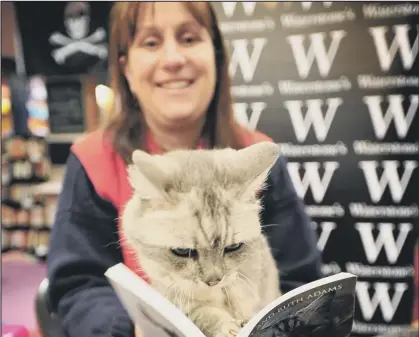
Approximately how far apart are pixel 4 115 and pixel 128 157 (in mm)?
448

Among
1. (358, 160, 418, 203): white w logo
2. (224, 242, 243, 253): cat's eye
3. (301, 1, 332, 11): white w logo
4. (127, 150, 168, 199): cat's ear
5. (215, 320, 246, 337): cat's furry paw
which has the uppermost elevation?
(301, 1, 332, 11): white w logo

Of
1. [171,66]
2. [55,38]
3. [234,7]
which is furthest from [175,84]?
[55,38]

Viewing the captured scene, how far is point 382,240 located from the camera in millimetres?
1479

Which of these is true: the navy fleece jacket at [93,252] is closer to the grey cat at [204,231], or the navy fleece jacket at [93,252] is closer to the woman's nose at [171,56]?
the grey cat at [204,231]

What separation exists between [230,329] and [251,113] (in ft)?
2.23

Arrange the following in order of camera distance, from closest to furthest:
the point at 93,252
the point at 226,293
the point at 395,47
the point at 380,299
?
1. the point at 226,293
2. the point at 93,252
3. the point at 395,47
4. the point at 380,299

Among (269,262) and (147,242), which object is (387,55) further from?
(147,242)

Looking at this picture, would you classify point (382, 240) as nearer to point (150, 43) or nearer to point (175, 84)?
point (175, 84)

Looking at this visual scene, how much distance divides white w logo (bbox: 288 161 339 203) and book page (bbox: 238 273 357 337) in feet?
1.31

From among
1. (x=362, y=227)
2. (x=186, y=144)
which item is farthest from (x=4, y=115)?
(x=362, y=227)

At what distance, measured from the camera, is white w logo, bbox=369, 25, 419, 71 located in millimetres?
1391

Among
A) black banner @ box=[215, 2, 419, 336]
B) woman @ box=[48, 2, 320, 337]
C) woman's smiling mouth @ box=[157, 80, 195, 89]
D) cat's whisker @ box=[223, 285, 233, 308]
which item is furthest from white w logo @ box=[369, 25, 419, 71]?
cat's whisker @ box=[223, 285, 233, 308]

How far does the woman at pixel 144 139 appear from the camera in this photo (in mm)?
1301

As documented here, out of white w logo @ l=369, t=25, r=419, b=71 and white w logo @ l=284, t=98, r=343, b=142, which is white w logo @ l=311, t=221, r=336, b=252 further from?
white w logo @ l=369, t=25, r=419, b=71
